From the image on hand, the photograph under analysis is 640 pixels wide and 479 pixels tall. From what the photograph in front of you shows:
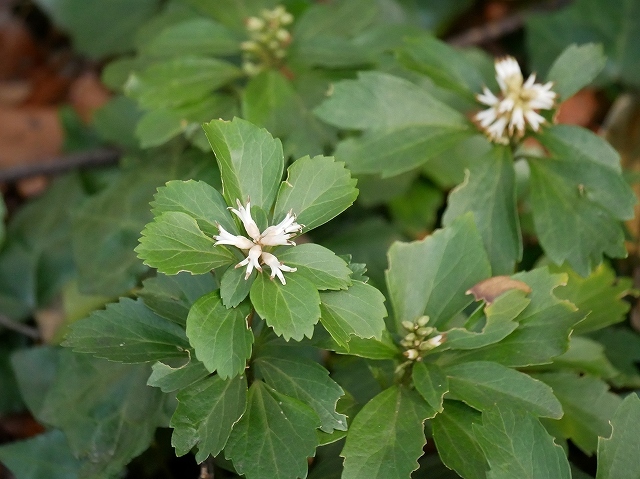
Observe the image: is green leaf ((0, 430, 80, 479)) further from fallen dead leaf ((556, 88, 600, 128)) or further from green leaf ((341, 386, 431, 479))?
fallen dead leaf ((556, 88, 600, 128))

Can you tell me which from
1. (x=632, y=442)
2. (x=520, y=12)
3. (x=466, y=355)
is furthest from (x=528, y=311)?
(x=520, y=12)

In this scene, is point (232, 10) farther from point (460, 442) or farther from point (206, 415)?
point (460, 442)

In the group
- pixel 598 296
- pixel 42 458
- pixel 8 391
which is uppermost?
pixel 598 296

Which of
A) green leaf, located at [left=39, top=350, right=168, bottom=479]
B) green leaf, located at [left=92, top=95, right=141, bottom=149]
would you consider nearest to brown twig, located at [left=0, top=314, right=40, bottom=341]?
green leaf, located at [left=39, top=350, right=168, bottom=479]

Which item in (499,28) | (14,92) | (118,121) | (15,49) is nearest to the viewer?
(118,121)

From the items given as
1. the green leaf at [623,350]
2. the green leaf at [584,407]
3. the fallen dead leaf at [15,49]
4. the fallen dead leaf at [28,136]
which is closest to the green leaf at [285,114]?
the green leaf at [584,407]

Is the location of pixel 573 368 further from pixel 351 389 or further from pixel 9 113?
pixel 9 113

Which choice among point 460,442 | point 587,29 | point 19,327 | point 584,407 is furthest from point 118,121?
point 587,29

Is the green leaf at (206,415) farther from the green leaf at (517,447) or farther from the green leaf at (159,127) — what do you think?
the green leaf at (159,127)
